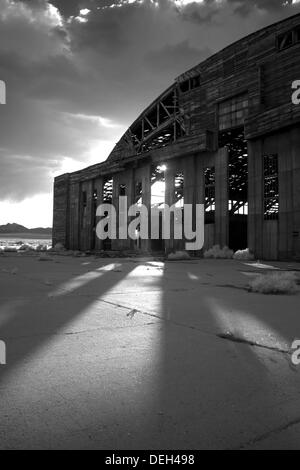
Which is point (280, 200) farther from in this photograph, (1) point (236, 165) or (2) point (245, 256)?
(1) point (236, 165)

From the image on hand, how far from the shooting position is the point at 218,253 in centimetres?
2519

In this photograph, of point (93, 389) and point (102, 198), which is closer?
point (93, 389)

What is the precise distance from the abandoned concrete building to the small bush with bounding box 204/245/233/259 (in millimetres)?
840

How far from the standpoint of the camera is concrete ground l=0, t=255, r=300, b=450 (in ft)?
7.39

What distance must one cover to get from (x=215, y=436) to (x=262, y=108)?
2659 cm

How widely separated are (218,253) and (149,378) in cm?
2247

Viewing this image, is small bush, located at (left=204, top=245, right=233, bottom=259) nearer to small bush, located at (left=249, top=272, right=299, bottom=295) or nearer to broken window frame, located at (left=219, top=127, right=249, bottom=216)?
broken window frame, located at (left=219, top=127, right=249, bottom=216)

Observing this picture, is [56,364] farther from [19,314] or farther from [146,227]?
[146,227]

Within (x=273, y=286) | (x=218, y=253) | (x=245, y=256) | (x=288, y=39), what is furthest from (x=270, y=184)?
(x=273, y=286)

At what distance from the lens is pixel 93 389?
2.92m

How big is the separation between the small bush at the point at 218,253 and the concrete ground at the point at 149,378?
18.7 metres

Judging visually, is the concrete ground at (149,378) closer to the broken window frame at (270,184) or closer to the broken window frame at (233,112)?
the broken window frame at (270,184)

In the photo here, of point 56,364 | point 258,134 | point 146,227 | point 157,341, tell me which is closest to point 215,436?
point 56,364

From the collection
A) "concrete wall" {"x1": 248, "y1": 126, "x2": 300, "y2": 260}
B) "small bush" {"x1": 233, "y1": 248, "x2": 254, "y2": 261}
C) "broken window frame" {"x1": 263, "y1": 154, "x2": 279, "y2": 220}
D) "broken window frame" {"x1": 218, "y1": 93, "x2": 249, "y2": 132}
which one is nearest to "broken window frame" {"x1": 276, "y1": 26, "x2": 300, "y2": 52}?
"broken window frame" {"x1": 218, "y1": 93, "x2": 249, "y2": 132}
